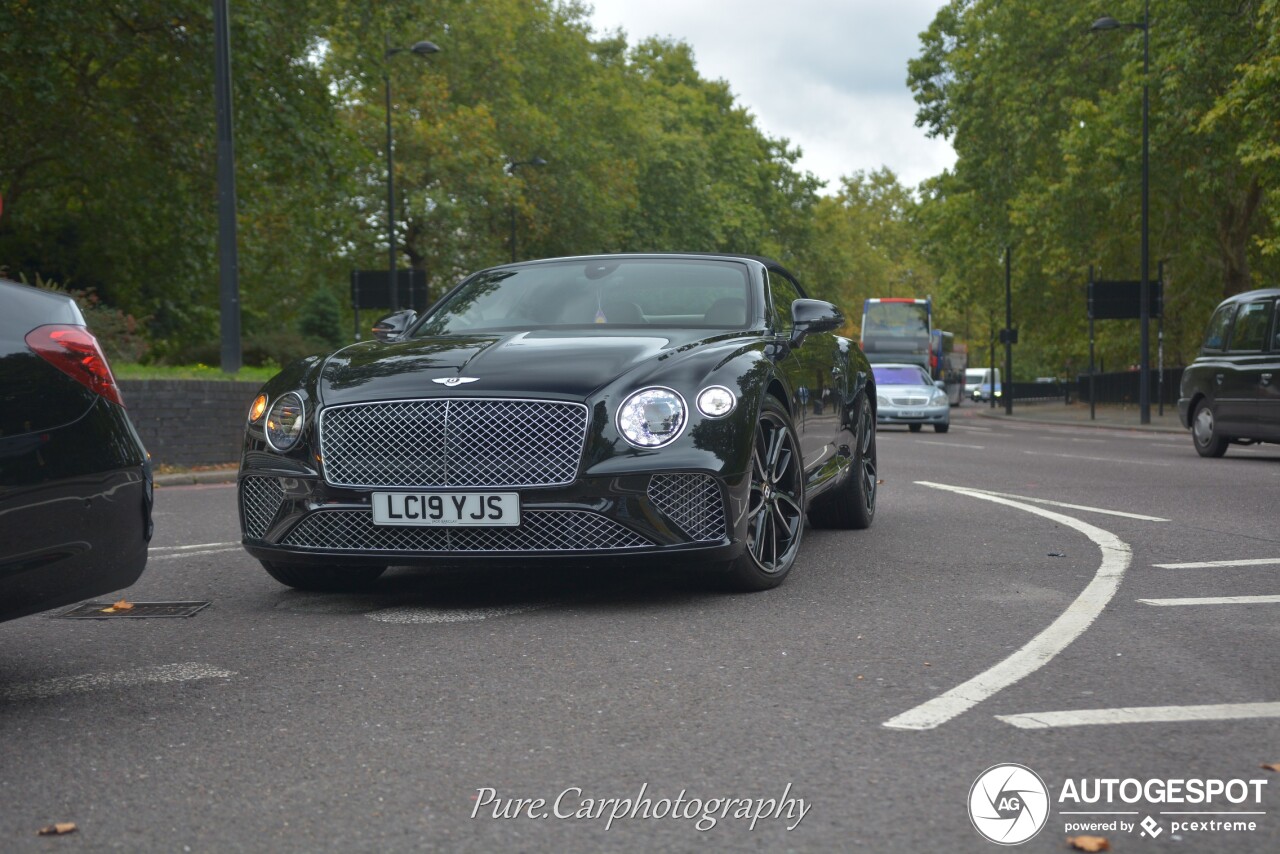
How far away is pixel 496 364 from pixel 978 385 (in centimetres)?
9756

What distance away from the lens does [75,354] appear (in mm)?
4664

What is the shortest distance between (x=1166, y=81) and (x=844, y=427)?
84.9 ft

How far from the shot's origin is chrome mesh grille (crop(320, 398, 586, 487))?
601 cm

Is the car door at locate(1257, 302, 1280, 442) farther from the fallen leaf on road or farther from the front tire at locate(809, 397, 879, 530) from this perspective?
the fallen leaf on road

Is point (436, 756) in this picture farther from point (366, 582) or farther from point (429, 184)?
point (429, 184)

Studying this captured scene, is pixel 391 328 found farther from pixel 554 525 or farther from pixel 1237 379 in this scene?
pixel 1237 379

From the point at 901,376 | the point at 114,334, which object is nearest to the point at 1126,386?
the point at 901,376

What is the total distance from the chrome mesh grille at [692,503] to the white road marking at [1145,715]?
1993 mm

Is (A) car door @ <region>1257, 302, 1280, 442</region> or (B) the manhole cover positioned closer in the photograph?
(B) the manhole cover

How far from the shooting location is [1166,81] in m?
32.0

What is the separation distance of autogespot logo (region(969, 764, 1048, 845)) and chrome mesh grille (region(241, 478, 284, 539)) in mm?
3490

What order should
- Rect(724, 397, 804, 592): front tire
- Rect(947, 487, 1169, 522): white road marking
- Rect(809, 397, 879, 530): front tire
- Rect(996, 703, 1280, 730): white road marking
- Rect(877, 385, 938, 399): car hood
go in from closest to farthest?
Rect(996, 703, 1280, 730): white road marking → Rect(724, 397, 804, 592): front tire → Rect(809, 397, 879, 530): front tire → Rect(947, 487, 1169, 522): white road marking → Rect(877, 385, 938, 399): car hood

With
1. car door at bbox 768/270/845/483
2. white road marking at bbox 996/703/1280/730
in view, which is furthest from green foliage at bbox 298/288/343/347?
white road marking at bbox 996/703/1280/730

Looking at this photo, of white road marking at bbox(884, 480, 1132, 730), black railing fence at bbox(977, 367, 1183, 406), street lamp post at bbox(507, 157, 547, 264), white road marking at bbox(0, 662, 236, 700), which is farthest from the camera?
black railing fence at bbox(977, 367, 1183, 406)
